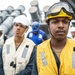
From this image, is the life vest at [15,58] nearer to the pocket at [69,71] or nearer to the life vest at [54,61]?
the life vest at [54,61]

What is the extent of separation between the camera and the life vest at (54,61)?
1.85 meters

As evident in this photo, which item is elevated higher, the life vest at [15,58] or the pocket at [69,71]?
the pocket at [69,71]

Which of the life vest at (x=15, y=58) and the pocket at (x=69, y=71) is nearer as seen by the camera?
the pocket at (x=69, y=71)

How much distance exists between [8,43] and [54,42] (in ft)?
4.29

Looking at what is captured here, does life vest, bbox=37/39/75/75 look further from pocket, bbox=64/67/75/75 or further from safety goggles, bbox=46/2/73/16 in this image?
safety goggles, bbox=46/2/73/16

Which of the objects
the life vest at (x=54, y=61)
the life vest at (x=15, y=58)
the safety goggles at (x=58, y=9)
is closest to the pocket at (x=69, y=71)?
the life vest at (x=54, y=61)

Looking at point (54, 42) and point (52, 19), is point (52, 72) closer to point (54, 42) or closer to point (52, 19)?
point (54, 42)

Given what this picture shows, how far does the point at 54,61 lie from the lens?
1887mm

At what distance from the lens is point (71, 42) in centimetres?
198

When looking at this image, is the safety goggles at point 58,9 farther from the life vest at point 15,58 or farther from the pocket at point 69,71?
A: the life vest at point 15,58

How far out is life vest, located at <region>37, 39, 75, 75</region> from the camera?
185 centimetres

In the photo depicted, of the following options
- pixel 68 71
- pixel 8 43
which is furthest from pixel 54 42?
pixel 8 43

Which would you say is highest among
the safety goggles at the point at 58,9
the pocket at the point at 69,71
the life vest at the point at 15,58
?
the safety goggles at the point at 58,9

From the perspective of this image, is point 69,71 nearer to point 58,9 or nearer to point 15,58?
point 58,9
